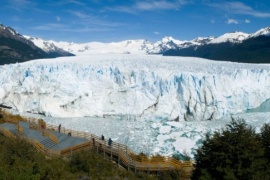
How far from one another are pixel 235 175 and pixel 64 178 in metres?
4.61

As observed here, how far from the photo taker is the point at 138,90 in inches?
1040

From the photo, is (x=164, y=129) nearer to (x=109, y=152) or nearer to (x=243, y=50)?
(x=109, y=152)

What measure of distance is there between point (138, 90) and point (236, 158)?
17.0 m

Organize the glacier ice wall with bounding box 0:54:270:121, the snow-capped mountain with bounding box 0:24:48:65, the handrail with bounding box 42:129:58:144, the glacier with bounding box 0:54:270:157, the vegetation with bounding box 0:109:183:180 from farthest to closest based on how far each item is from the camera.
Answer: the snow-capped mountain with bounding box 0:24:48:65, the glacier ice wall with bounding box 0:54:270:121, the glacier with bounding box 0:54:270:157, the handrail with bounding box 42:129:58:144, the vegetation with bounding box 0:109:183:180

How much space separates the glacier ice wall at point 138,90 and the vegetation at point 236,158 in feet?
48.7

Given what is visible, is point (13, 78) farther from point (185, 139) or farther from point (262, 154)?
point (262, 154)

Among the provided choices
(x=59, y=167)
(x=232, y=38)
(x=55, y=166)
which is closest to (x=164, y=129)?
(x=59, y=167)

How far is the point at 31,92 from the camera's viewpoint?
2802cm

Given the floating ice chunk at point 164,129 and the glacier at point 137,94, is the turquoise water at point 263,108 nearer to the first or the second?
the glacier at point 137,94

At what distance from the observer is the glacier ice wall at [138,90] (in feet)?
84.4

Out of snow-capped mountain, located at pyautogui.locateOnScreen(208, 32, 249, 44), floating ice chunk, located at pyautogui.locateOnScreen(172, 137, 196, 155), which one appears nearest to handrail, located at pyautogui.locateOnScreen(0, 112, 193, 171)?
floating ice chunk, located at pyautogui.locateOnScreen(172, 137, 196, 155)

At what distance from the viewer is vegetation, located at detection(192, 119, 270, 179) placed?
31.3ft

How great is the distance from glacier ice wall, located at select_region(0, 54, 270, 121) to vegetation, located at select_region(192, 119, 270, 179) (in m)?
14.9

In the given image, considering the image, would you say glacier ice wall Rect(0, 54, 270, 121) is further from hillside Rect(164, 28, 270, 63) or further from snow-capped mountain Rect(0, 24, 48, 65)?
snow-capped mountain Rect(0, 24, 48, 65)
